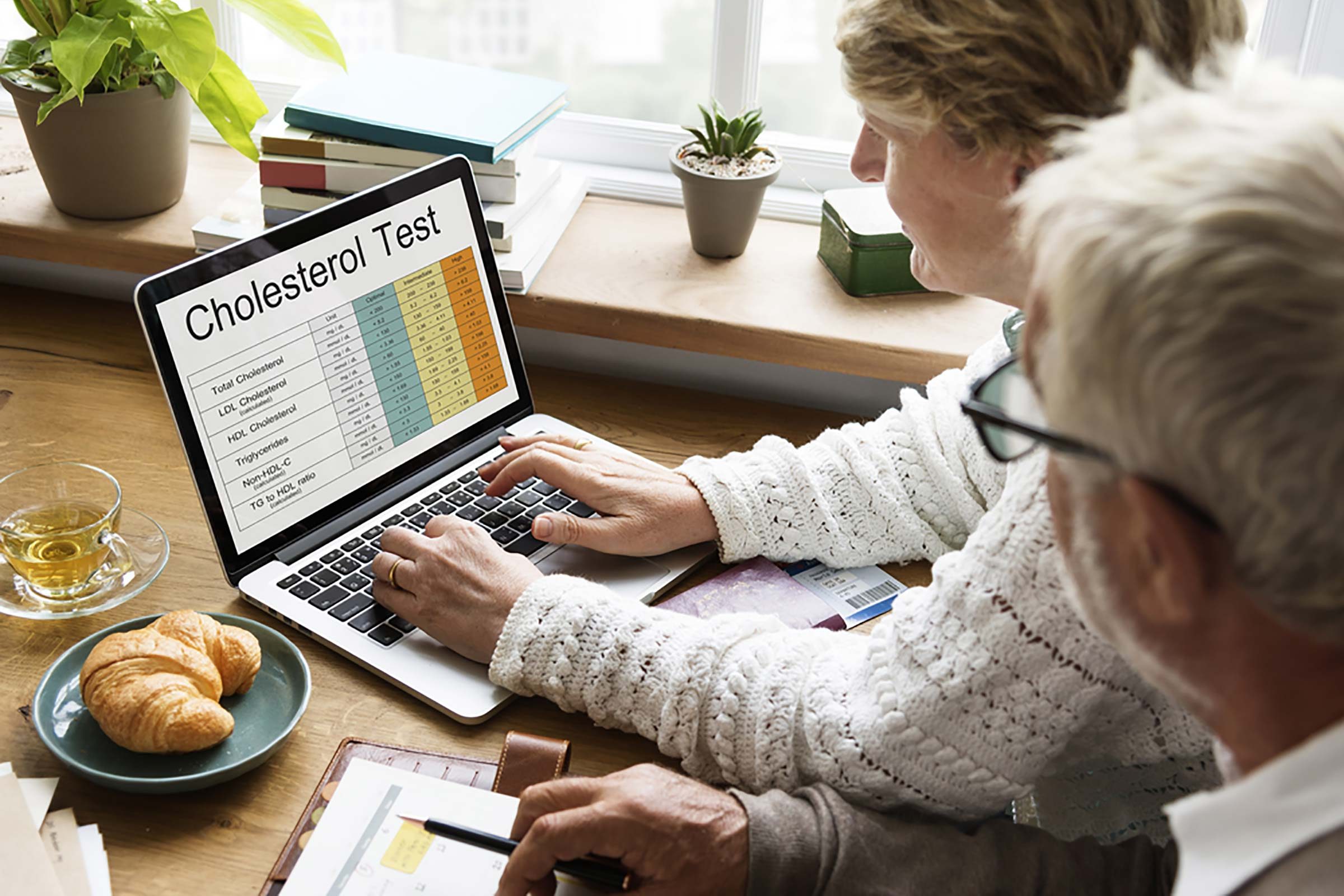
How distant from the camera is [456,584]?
3.39 ft

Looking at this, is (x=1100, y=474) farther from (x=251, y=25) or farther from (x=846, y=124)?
(x=251, y=25)

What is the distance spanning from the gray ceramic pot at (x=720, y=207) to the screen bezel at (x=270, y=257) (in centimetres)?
31

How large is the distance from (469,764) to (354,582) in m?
0.24

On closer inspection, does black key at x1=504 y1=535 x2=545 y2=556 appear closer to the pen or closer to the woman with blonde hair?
the woman with blonde hair

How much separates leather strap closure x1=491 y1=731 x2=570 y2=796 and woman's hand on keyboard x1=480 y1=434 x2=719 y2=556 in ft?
0.83

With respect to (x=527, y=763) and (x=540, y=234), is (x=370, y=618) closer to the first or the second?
(x=527, y=763)

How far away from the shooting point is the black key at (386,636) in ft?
3.39

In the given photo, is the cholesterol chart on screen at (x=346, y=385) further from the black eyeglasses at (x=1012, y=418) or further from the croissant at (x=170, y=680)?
the black eyeglasses at (x=1012, y=418)

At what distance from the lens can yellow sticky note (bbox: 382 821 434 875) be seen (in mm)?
829

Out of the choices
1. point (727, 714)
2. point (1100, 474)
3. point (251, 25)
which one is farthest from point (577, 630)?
point (251, 25)

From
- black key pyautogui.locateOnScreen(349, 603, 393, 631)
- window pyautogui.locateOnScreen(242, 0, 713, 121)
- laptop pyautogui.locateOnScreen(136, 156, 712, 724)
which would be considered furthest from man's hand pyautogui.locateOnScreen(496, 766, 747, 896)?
window pyautogui.locateOnScreen(242, 0, 713, 121)

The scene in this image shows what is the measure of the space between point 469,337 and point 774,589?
421 millimetres

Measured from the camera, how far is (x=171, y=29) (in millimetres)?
1325

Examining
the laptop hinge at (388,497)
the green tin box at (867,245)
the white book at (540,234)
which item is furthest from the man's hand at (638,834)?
the green tin box at (867,245)
